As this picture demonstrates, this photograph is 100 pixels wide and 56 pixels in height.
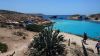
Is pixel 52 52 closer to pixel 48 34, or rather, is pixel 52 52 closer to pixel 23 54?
pixel 48 34

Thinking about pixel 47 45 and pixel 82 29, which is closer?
pixel 47 45

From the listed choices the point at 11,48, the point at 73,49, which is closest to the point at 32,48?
the point at 73,49

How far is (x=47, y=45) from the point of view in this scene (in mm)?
16828

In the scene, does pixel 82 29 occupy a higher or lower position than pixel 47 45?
lower

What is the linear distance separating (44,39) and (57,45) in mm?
1064

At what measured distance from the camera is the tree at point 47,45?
16.8 meters

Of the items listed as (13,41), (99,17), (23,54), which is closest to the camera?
(23,54)

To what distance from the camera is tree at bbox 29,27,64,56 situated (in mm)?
16766

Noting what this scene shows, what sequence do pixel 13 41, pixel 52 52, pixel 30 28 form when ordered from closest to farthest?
pixel 52 52
pixel 13 41
pixel 30 28

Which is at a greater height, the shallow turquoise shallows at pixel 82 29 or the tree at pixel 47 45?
the tree at pixel 47 45

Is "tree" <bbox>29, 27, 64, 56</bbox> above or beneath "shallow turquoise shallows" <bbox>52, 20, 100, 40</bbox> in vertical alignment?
above

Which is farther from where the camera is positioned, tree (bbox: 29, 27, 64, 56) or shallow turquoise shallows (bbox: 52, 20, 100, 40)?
shallow turquoise shallows (bbox: 52, 20, 100, 40)

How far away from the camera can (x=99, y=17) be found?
143750 mm

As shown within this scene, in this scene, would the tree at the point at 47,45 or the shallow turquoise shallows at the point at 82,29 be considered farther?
the shallow turquoise shallows at the point at 82,29
